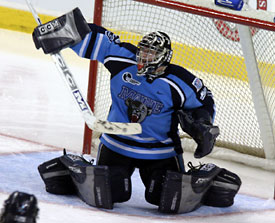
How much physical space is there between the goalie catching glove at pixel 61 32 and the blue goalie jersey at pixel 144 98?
0.15 m

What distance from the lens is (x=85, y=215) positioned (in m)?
2.55

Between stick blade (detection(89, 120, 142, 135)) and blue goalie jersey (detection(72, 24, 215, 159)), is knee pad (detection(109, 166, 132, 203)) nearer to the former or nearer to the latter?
blue goalie jersey (detection(72, 24, 215, 159))

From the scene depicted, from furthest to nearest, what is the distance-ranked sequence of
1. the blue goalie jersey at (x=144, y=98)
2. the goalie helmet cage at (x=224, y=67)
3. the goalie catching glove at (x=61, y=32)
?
1. the goalie helmet cage at (x=224, y=67)
2. the blue goalie jersey at (x=144, y=98)
3. the goalie catching glove at (x=61, y=32)

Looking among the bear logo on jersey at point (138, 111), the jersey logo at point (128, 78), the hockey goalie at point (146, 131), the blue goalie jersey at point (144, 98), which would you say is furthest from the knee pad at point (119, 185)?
the jersey logo at point (128, 78)

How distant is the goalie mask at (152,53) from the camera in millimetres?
2688

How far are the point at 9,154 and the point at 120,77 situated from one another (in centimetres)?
90

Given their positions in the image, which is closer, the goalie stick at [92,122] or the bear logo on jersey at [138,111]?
the goalie stick at [92,122]

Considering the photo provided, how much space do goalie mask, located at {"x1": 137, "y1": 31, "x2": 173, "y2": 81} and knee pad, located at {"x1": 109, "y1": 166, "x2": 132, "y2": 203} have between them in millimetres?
418

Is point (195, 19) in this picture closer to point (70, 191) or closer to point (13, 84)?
point (70, 191)

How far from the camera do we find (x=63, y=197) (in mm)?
2771

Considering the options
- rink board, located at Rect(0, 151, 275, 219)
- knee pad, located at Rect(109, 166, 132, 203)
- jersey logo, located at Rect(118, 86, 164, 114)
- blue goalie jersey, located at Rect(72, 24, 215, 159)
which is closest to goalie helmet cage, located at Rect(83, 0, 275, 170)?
rink board, located at Rect(0, 151, 275, 219)

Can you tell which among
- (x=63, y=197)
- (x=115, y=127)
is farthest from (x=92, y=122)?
(x=63, y=197)

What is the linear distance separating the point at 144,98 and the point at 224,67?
154 cm

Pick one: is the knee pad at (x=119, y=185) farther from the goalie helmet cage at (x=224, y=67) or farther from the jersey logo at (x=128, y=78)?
the goalie helmet cage at (x=224, y=67)
